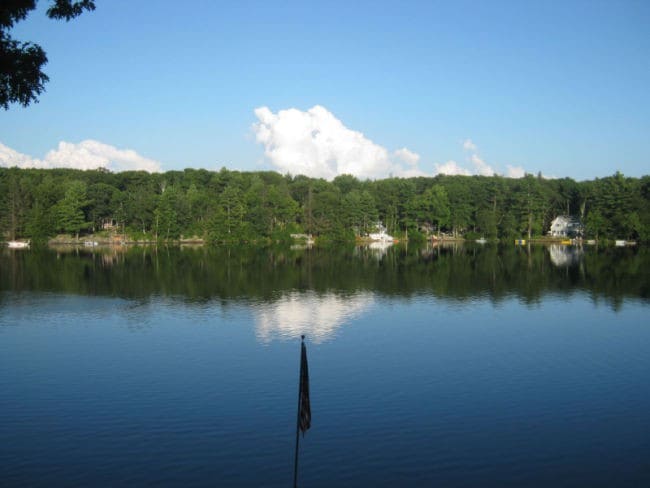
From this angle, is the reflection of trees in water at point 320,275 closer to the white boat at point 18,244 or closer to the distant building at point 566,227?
the white boat at point 18,244

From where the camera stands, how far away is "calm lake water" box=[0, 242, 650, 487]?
13.5 meters

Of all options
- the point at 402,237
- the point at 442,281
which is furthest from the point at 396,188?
the point at 442,281

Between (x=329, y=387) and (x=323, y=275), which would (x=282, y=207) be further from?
(x=329, y=387)

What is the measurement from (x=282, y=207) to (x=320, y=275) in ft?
185

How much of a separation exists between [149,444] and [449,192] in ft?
350

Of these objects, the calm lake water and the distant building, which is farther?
the distant building

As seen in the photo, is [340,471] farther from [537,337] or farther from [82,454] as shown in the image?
[537,337]

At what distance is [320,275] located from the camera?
51.7 meters

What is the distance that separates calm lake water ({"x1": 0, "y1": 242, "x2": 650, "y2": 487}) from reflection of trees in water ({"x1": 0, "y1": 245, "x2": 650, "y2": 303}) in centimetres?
82

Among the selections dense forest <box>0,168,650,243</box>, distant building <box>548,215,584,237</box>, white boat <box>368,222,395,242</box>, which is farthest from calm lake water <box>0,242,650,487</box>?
distant building <box>548,215,584,237</box>

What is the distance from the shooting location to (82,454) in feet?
46.1

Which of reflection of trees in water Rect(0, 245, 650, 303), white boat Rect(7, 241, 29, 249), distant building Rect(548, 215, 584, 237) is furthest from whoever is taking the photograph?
distant building Rect(548, 215, 584, 237)

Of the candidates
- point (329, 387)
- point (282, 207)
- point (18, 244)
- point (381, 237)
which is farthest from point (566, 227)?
point (329, 387)

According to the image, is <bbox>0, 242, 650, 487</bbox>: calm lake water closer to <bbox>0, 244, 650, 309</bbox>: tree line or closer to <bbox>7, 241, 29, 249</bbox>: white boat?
<bbox>0, 244, 650, 309</bbox>: tree line
